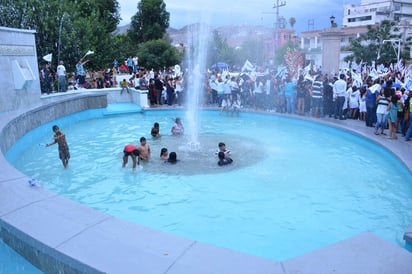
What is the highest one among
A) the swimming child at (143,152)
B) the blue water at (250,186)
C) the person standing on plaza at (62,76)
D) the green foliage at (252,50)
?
the green foliage at (252,50)

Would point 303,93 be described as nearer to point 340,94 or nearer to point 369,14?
point 340,94

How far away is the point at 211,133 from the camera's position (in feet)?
50.8

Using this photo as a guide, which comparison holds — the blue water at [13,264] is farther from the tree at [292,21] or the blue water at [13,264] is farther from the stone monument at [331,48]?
the tree at [292,21]

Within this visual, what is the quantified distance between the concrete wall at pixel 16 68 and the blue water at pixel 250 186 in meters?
2.00

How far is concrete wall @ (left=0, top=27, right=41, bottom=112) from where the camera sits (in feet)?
50.5

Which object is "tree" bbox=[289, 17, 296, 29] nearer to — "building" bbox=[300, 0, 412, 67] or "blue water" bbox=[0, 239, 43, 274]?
"building" bbox=[300, 0, 412, 67]

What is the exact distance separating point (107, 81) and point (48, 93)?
21.9ft

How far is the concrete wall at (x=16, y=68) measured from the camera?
606 inches

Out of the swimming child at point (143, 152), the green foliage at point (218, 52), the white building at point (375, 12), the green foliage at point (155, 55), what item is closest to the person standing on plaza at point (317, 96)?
the swimming child at point (143, 152)

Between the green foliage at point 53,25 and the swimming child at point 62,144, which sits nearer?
the swimming child at point 62,144

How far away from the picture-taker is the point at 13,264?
4434mm

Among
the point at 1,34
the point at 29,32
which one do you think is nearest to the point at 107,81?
the point at 29,32

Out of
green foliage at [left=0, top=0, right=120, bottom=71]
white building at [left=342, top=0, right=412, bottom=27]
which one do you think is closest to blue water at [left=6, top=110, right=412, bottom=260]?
green foliage at [left=0, top=0, right=120, bottom=71]

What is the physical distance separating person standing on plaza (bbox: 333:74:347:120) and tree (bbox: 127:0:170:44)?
39.5 meters
